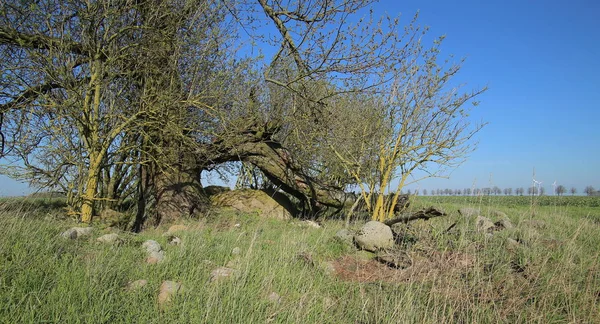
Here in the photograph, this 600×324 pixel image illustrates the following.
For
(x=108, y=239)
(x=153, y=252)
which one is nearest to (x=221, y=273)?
(x=153, y=252)

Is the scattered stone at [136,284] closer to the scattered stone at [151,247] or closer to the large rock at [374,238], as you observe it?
the scattered stone at [151,247]

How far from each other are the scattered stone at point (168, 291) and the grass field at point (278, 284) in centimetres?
6

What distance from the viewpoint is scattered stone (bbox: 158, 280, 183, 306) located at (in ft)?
10.8

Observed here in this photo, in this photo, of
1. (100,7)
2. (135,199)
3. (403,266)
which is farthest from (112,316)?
(135,199)

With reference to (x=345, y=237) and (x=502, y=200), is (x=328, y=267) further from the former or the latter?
(x=502, y=200)

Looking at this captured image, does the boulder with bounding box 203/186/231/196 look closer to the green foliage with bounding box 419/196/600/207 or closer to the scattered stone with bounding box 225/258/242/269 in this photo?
the green foliage with bounding box 419/196/600/207

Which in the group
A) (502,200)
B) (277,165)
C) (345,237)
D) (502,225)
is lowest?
(345,237)

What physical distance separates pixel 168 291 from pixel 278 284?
1.12 meters

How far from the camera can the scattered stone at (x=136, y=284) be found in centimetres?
341

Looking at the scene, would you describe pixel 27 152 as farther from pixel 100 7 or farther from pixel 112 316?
pixel 112 316

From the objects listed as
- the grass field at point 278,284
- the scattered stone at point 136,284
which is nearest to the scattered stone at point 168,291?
the grass field at point 278,284

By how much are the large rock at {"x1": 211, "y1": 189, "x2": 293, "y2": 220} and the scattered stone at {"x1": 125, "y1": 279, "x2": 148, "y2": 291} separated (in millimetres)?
6826

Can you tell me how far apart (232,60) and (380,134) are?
3962 millimetres

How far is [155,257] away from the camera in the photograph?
14.2 ft
